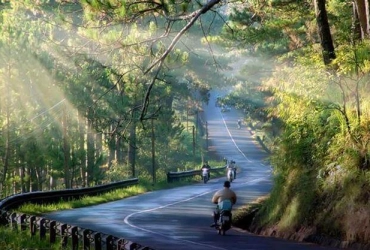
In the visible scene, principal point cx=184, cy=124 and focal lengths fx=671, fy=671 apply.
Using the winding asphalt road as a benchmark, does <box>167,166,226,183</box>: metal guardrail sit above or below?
above

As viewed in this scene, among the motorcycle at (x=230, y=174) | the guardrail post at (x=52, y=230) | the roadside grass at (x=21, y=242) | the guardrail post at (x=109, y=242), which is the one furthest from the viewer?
the motorcycle at (x=230, y=174)

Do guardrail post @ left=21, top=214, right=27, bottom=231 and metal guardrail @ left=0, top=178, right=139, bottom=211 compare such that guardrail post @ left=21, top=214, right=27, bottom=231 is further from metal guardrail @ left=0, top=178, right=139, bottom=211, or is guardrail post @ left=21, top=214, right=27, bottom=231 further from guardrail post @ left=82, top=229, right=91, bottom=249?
guardrail post @ left=82, top=229, right=91, bottom=249

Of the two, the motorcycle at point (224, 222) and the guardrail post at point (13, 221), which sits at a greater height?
the guardrail post at point (13, 221)

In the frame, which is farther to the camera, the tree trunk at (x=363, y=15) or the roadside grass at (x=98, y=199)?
the roadside grass at (x=98, y=199)

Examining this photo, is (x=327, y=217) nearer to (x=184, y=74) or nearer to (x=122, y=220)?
(x=122, y=220)

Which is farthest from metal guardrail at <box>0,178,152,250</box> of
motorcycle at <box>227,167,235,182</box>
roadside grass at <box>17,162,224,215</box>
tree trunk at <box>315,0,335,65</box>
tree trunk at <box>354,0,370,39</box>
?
motorcycle at <box>227,167,235,182</box>

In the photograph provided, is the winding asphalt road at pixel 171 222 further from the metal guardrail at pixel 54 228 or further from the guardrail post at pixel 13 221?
the guardrail post at pixel 13 221

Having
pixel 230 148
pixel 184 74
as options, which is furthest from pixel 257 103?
pixel 230 148

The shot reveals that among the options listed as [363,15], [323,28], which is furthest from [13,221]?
[363,15]

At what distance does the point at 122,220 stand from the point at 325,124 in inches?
326

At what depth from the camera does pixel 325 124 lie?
1767 cm

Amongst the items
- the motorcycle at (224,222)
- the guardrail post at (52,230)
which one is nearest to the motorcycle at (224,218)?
the motorcycle at (224,222)

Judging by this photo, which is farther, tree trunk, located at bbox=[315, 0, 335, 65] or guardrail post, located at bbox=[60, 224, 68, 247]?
tree trunk, located at bbox=[315, 0, 335, 65]

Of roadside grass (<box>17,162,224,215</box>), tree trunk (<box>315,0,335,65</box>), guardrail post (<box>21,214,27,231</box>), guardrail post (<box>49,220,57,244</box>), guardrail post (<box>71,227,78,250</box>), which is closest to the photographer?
guardrail post (<box>71,227,78,250</box>)
